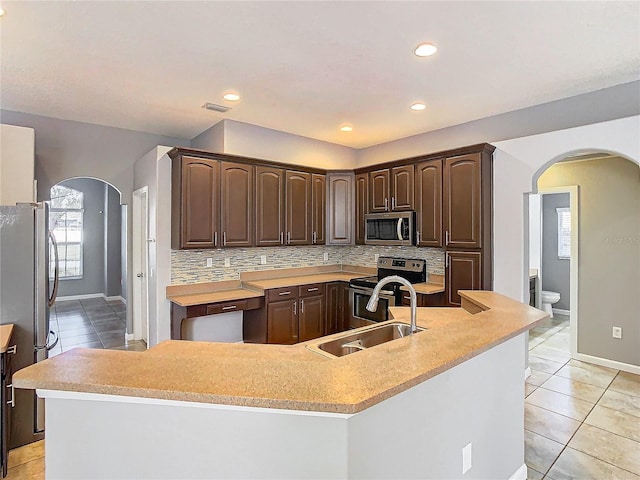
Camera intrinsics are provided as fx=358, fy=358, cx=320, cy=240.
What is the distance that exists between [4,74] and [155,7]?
1937 millimetres

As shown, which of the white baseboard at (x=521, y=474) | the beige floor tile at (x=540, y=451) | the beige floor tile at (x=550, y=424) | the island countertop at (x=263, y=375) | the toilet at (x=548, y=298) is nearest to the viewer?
the island countertop at (x=263, y=375)

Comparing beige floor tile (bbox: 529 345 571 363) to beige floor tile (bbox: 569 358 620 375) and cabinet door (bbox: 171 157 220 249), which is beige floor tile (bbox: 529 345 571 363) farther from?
cabinet door (bbox: 171 157 220 249)

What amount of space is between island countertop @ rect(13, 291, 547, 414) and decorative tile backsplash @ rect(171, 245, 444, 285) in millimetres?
2669

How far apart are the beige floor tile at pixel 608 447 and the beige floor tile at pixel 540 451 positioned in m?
0.15

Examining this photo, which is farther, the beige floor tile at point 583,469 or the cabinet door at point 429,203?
the cabinet door at point 429,203

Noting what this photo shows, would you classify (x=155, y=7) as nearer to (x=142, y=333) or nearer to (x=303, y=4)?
(x=303, y=4)

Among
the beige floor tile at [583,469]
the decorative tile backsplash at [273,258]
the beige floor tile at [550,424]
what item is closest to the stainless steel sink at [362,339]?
the beige floor tile at [583,469]

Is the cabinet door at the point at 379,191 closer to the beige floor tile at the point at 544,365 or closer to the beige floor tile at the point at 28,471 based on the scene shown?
the beige floor tile at the point at 544,365

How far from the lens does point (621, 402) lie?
3.28m

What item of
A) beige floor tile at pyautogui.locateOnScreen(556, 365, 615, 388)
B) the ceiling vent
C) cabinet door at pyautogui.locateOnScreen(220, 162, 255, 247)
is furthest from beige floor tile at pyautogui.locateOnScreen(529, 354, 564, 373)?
the ceiling vent

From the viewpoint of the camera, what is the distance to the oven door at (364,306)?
4234mm

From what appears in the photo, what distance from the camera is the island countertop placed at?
3.37 ft

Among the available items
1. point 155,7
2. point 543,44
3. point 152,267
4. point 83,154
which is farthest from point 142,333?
point 543,44

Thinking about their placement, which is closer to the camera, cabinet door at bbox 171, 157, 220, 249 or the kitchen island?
the kitchen island
